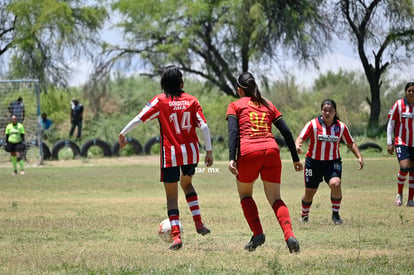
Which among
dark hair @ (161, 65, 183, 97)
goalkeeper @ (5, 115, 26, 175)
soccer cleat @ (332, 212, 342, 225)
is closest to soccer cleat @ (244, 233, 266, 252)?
dark hair @ (161, 65, 183, 97)

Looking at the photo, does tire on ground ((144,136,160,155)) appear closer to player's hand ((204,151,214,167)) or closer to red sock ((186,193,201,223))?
red sock ((186,193,201,223))

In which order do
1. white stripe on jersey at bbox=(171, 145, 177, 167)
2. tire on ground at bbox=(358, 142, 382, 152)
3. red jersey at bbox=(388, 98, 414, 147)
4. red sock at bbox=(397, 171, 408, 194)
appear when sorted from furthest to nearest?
tire on ground at bbox=(358, 142, 382, 152) < red sock at bbox=(397, 171, 408, 194) < red jersey at bbox=(388, 98, 414, 147) < white stripe on jersey at bbox=(171, 145, 177, 167)

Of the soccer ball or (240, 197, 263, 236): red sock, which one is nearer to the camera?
(240, 197, 263, 236): red sock

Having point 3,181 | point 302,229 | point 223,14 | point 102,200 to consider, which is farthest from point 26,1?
point 302,229

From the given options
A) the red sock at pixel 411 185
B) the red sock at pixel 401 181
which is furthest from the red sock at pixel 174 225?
the red sock at pixel 411 185

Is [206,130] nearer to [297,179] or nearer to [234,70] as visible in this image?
[297,179]

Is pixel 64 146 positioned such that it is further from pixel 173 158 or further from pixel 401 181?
pixel 173 158

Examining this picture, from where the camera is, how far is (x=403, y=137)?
46.4ft

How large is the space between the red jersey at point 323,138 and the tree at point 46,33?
92.8 feet

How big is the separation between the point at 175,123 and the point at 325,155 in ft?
11.4

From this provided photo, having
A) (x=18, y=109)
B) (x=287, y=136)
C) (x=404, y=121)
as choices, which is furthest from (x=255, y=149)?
(x=18, y=109)

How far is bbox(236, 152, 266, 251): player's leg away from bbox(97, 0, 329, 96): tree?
2842cm

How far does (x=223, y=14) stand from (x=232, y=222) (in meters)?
27.1

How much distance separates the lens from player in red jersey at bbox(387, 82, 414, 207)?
46.1ft
